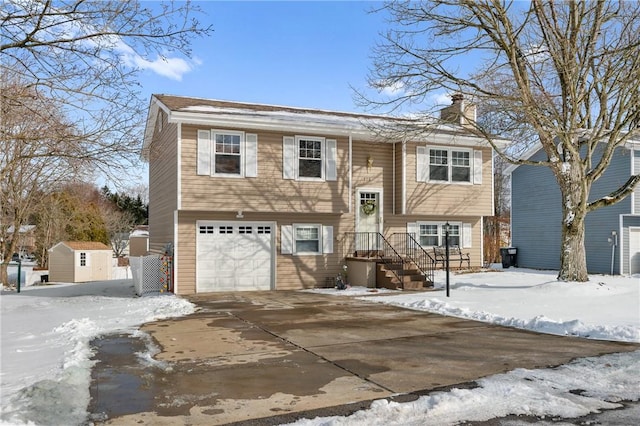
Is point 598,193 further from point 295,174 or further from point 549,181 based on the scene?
point 295,174

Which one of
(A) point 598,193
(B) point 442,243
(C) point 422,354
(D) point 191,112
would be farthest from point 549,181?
(C) point 422,354

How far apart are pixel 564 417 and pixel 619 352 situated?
312 cm

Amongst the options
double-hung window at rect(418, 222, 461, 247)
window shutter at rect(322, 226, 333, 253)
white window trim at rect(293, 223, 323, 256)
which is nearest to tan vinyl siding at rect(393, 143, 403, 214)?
double-hung window at rect(418, 222, 461, 247)

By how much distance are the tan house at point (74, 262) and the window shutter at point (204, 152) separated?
19.0 metres

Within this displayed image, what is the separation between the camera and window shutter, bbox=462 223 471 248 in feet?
62.4

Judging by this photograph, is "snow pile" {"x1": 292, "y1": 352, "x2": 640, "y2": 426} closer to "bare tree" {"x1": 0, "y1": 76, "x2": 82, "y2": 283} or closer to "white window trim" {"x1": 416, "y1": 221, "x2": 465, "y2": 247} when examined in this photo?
"bare tree" {"x1": 0, "y1": 76, "x2": 82, "y2": 283}

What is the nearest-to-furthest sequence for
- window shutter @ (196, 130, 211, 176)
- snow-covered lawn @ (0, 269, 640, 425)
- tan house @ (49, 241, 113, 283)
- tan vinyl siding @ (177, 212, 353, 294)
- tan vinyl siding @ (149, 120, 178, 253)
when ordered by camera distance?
snow-covered lawn @ (0, 269, 640, 425) → window shutter @ (196, 130, 211, 176) → tan vinyl siding @ (177, 212, 353, 294) → tan vinyl siding @ (149, 120, 178, 253) → tan house @ (49, 241, 113, 283)

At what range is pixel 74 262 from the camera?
2977 cm

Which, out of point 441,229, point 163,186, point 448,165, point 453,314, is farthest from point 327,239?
point 453,314

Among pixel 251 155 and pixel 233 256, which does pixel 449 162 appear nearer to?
pixel 251 155

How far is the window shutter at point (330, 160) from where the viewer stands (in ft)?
53.8

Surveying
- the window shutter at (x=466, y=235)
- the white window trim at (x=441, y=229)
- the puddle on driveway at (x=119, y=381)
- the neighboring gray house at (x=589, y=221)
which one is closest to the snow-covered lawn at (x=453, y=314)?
the puddle on driveway at (x=119, y=381)

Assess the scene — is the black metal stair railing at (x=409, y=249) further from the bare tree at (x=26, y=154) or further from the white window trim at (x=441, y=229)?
the bare tree at (x=26, y=154)

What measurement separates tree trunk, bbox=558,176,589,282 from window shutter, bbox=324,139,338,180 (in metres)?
6.80
